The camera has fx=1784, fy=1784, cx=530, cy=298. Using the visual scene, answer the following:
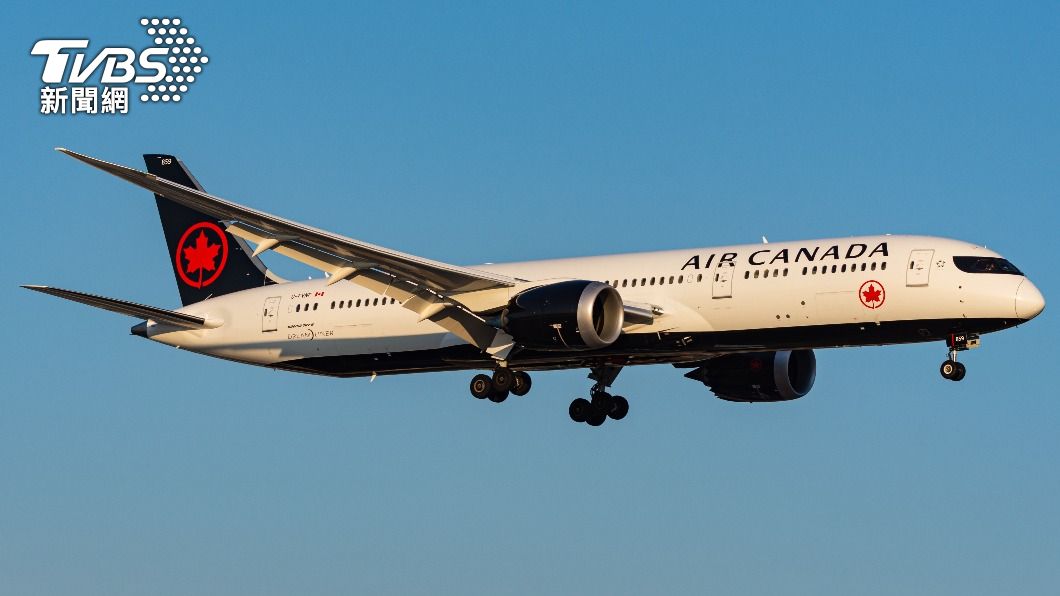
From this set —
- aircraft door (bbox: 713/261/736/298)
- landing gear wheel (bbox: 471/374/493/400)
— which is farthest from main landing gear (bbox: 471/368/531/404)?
aircraft door (bbox: 713/261/736/298)

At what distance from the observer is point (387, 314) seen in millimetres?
54125

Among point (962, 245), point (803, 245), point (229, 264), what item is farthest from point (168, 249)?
point (962, 245)

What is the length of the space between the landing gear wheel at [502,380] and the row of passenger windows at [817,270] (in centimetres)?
786

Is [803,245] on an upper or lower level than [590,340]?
upper

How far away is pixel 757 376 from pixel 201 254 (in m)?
19.2

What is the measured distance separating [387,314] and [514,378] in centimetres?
477

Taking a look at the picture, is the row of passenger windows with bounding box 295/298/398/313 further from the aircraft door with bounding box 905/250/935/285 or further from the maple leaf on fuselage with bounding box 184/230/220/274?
the aircraft door with bounding box 905/250/935/285

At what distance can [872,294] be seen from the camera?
47.1m

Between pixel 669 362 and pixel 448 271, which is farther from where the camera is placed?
pixel 669 362

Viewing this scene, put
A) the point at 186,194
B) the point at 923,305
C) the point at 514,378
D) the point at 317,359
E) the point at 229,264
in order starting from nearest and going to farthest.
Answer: the point at 186,194 < the point at 923,305 < the point at 514,378 < the point at 317,359 < the point at 229,264

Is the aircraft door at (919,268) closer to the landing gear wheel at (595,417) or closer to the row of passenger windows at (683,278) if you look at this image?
the row of passenger windows at (683,278)

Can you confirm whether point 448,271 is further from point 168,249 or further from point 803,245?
point 168,249

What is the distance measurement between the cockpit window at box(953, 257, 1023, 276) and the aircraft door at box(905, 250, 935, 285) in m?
0.70

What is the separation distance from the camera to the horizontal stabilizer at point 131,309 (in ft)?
163
